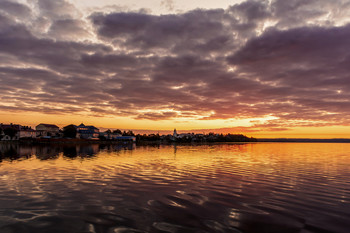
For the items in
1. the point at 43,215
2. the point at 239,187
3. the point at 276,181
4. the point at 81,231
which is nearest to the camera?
the point at 81,231

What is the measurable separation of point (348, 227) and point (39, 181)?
85.1 feet

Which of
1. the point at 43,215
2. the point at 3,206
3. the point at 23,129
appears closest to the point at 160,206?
the point at 43,215

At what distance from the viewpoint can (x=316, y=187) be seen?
20641 millimetres

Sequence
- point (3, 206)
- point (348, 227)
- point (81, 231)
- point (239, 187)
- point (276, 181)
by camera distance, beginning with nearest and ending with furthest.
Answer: point (81, 231)
point (348, 227)
point (3, 206)
point (239, 187)
point (276, 181)

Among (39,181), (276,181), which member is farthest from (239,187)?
(39,181)

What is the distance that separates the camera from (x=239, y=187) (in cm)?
2030

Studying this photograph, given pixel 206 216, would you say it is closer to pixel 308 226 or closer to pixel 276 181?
Result: pixel 308 226

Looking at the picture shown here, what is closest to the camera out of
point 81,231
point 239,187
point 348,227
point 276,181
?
point 81,231

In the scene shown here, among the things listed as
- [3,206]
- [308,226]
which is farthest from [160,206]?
[3,206]

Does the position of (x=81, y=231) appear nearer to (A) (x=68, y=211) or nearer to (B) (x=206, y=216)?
(A) (x=68, y=211)

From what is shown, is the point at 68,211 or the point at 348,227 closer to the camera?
the point at 348,227

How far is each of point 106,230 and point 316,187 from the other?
20.2 m

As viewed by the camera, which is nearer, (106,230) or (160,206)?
(106,230)

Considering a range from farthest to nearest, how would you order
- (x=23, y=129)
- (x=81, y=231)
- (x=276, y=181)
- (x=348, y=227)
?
1. (x=23, y=129)
2. (x=276, y=181)
3. (x=348, y=227)
4. (x=81, y=231)
